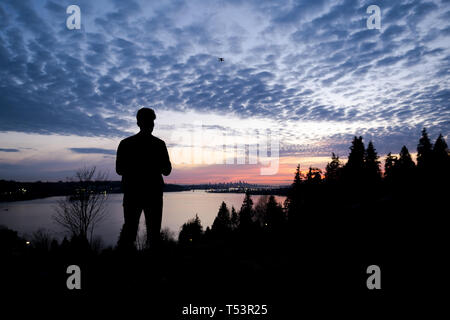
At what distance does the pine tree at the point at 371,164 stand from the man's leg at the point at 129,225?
4021 cm

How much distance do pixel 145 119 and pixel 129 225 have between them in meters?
2.26

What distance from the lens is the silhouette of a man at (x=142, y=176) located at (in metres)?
Result: 4.31

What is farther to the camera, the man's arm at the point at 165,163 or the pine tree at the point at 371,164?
the pine tree at the point at 371,164

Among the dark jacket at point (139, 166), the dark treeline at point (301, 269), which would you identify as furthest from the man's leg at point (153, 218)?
the dark treeline at point (301, 269)

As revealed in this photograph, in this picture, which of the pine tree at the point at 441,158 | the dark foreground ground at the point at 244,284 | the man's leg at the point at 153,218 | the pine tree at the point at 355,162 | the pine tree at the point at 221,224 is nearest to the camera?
the dark foreground ground at the point at 244,284

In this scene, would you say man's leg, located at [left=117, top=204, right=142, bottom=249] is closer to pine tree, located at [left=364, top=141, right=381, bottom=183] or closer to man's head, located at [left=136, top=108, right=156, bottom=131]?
man's head, located at [left=136, top=108, right=156, bottom=131]

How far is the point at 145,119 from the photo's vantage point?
4477 mm

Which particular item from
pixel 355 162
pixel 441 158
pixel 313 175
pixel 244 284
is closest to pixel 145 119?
pixel 244 284

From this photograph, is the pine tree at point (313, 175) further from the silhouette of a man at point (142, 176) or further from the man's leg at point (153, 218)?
the silhouette of a man at point (142, 176)

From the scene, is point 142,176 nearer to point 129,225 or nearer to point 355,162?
point 129,225

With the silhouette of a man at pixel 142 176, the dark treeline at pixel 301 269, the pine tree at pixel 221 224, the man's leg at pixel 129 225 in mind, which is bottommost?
the pine tree at pixel 221 224
